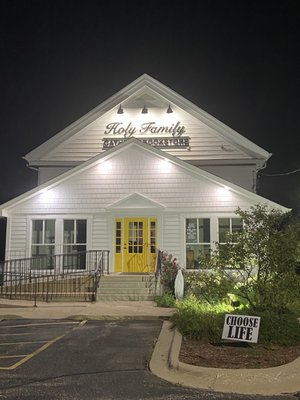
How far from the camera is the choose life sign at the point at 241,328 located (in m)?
7.49

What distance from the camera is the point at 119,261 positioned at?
17516 mm

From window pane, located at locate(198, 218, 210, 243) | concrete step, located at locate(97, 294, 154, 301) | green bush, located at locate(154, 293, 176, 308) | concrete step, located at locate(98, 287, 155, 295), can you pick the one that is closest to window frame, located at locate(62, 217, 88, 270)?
concrete step, located at locate(98, 287, 155, 295)

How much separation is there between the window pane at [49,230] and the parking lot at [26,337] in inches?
253

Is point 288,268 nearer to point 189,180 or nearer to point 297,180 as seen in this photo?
point 189,180

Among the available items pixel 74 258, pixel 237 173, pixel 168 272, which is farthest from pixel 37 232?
pixel 237 173

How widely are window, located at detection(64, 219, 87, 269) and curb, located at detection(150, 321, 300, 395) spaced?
1093cm

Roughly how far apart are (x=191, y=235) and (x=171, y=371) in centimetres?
1116

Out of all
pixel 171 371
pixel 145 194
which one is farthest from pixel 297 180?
pixel 171 371

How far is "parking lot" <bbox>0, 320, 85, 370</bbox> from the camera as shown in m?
7.48

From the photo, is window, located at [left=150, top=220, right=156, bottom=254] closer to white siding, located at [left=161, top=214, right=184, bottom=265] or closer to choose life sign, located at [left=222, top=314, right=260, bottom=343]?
white siding, located at [left=161, top=214, right=184, bottom=265]

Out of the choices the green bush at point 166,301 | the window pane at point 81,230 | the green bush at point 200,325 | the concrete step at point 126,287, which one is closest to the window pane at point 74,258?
the window pane at point 81,230

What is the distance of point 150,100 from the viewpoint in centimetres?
2155

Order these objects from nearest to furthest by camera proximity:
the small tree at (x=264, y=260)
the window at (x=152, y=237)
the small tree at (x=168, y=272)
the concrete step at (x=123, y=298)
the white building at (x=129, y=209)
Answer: the small tree at (x=264, y=260)
the concrete step at (x=123, y=298)
the small tree at (x=168, y=272)
the white building at (x=129, y=209)
the window at (x=152, y=237)

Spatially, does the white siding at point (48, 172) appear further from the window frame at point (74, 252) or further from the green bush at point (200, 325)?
the green bush at point (200, 325)
